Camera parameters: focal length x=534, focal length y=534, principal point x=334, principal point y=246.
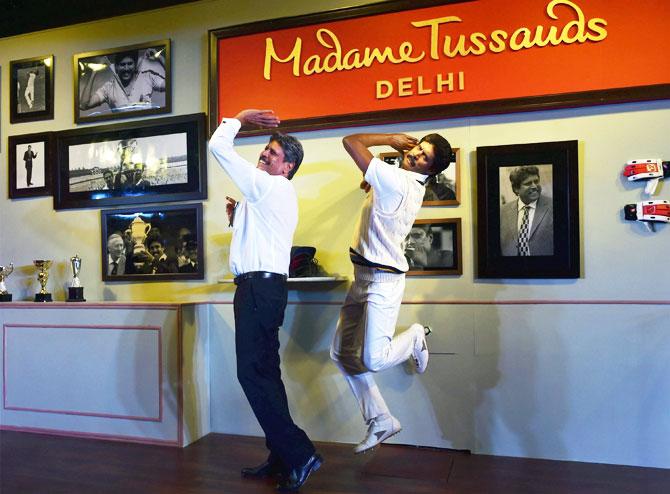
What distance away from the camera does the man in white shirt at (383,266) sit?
2.79 metres

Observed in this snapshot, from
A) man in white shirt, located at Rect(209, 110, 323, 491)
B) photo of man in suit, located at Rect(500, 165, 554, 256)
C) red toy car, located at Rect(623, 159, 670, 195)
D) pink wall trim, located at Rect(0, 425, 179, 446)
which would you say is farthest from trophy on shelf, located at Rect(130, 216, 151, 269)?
red toy car, located at Rect(623, 159, 670, 195)

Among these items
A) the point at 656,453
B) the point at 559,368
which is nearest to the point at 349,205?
the point at 559,368

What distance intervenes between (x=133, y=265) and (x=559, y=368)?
2.98m

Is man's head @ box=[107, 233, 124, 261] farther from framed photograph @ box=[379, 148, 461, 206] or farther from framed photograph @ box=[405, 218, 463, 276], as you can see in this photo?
framed photograph @ box=[379, 148, 461, 206]

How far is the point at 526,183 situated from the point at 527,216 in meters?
0.20

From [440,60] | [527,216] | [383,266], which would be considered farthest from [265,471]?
[440,60]

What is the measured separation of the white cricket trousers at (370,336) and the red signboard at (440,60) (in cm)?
113

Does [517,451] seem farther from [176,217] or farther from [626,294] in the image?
[176,217]

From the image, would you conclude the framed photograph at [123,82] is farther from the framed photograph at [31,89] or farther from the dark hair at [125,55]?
the framed photograph at [31,89]

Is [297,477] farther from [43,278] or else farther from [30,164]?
[30,164]

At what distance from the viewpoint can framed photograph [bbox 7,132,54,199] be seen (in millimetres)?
4232

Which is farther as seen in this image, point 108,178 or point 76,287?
point 108,178

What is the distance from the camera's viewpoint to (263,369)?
267 centimetres

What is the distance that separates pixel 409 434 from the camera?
3.31m
